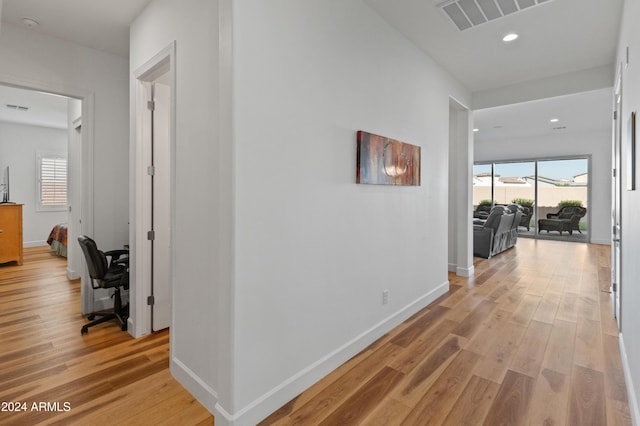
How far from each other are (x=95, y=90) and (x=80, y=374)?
281 centimetres

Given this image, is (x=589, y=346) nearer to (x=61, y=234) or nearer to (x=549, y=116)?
(x=549, y=116)

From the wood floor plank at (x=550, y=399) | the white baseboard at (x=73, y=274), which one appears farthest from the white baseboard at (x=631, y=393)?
the white baseboard at (x=73, y=274)

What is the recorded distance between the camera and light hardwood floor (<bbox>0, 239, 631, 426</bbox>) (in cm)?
187

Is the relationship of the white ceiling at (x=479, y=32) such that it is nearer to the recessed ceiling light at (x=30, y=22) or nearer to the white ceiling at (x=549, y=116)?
the recessed ceiling light at (x=30, y=22)

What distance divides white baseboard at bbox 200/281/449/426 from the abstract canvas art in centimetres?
129

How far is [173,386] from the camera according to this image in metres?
2.13

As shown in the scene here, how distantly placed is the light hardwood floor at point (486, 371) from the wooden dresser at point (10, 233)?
6.00 meters

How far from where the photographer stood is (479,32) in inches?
121

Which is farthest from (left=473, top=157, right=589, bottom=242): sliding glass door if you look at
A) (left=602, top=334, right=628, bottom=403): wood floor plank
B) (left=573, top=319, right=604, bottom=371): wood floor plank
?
(left=602, top=334, right=628, bottom=403): wood floor plank

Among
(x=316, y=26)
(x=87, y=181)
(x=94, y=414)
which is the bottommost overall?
(x=94, y=414)

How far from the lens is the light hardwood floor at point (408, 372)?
1.87 m

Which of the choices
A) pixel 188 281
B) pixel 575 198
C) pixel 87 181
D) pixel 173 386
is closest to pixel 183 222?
pixel 188 281

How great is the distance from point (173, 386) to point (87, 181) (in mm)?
2533

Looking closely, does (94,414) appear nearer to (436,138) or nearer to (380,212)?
(380,212)
